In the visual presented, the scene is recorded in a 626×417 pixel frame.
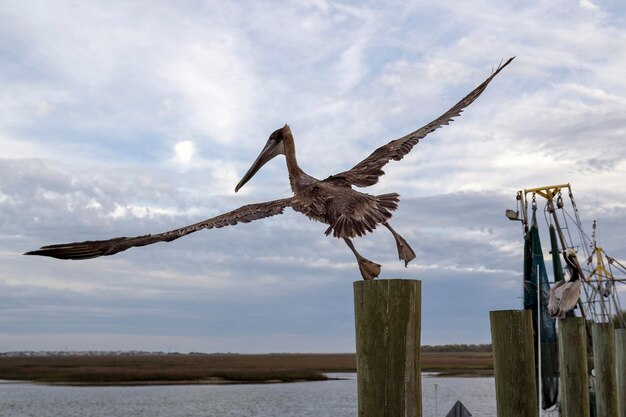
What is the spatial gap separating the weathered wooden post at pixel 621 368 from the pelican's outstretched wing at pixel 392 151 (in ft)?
20.8

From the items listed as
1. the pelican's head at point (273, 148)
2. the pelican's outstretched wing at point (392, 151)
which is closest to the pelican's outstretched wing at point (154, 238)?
the pelican's outstretched wing at point (392, 151)

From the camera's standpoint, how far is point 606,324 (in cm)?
1315

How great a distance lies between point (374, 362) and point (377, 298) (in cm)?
42

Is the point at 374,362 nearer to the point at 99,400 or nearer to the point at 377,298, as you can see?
the point at 377,298

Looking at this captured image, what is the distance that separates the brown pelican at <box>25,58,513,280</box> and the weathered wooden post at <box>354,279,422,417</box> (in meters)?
0.99

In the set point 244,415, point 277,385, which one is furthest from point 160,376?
point 244,415

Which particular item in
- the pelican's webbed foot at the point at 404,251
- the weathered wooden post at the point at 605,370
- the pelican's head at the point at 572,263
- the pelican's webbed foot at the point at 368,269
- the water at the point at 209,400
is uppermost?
the pelican's head at the point at 572,263

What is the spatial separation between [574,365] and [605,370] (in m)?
2.55

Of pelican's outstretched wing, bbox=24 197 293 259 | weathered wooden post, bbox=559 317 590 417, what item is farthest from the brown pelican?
weathered wooden post, bbox=559 317 590 417

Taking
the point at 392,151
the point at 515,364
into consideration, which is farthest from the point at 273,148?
the point at 515,364

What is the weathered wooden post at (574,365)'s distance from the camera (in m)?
10.9

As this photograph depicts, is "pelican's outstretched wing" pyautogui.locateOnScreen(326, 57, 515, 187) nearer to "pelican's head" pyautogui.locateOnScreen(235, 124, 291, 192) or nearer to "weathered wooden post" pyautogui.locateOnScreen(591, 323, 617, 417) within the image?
"pelican's head" pyautogui.locateOnScreen(235, 124, 291, 192)

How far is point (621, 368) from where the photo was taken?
1325cm

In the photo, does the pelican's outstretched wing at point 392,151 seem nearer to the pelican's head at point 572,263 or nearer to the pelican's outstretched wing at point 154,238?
the pelican's outstretched wing at point 154,238
